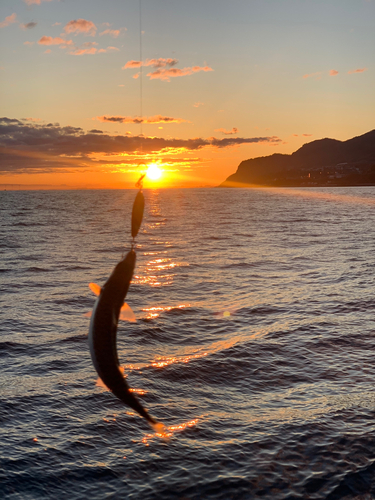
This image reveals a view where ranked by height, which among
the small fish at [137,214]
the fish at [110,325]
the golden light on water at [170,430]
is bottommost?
the golden light on water at [170,430]

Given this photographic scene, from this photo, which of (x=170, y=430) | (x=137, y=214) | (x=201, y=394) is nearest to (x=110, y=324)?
(x=137, y=214)

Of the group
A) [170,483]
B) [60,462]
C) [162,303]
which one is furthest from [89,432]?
[162,303]

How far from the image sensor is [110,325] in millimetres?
2914

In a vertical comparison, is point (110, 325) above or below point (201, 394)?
above

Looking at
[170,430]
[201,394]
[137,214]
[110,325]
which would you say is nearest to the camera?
[137,214]

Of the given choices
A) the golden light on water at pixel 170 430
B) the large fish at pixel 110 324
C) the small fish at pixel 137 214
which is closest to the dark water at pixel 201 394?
the golden light on water at pixel 170 430

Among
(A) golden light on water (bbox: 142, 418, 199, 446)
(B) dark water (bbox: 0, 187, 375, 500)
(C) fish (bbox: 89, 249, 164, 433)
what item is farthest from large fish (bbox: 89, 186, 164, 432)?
(A) golden light on water (bbox: 142, 418, 199, 446)

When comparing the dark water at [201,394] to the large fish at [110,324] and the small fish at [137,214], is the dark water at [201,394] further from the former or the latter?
the small fish at [137,214]

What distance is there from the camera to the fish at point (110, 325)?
288 centimetres

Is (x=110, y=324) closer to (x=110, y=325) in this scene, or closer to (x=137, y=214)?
(x=110, y=325)

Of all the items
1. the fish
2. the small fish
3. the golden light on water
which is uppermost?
the small fish

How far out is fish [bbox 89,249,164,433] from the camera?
2881 millimetres

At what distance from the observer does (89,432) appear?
26.7 ft

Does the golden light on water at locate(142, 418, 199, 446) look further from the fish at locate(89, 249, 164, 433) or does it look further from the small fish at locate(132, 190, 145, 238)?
the small fish at locate(132, 190, 145, 238)
